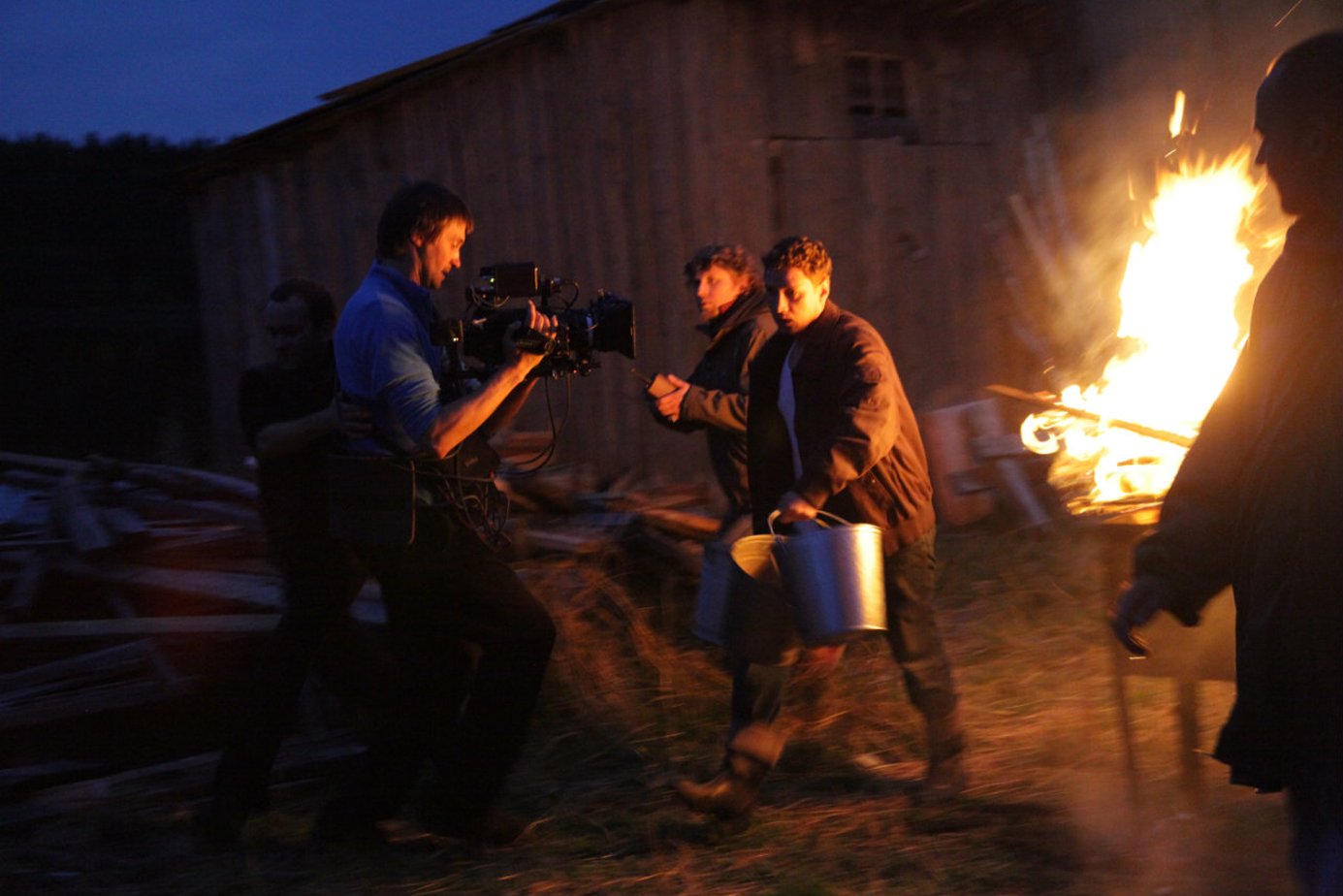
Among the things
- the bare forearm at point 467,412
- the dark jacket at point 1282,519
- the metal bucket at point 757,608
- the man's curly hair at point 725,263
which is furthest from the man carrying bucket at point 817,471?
the dark jacket at point 1282,519

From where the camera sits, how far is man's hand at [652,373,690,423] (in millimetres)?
4508

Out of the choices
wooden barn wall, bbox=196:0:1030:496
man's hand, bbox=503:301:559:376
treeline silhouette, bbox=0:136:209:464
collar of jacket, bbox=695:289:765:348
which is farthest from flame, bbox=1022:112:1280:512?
treeline silhouette, bbox=0:136:209:464

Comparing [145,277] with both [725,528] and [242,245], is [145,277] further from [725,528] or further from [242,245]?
[725,528]

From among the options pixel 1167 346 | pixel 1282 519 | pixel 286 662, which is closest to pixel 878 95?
pixel 1167 346

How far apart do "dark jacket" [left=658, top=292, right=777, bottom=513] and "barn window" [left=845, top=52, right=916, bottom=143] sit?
13.4ft

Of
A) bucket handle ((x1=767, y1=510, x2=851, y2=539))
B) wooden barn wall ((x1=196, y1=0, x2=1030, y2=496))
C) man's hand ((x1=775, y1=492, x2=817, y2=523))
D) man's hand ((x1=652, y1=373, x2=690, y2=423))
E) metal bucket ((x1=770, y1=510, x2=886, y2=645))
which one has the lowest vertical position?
metal bucket ((x1=770, y1=510, x2=886, y2=645))

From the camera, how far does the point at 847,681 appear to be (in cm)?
541

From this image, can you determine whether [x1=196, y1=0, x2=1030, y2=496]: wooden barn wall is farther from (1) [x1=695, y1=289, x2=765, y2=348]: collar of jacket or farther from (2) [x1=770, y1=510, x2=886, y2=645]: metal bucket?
(2) [x1=770, y1=510, x2=886, y2=645]: metal bucket

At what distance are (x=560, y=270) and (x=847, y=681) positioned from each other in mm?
3704

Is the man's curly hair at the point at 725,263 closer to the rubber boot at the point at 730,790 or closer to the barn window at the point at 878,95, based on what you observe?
the rubber boot at the point at 730,790

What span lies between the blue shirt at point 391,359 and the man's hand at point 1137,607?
6.30ft

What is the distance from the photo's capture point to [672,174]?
7.57 meters

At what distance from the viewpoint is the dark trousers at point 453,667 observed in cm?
377

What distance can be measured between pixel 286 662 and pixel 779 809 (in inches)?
68.5
